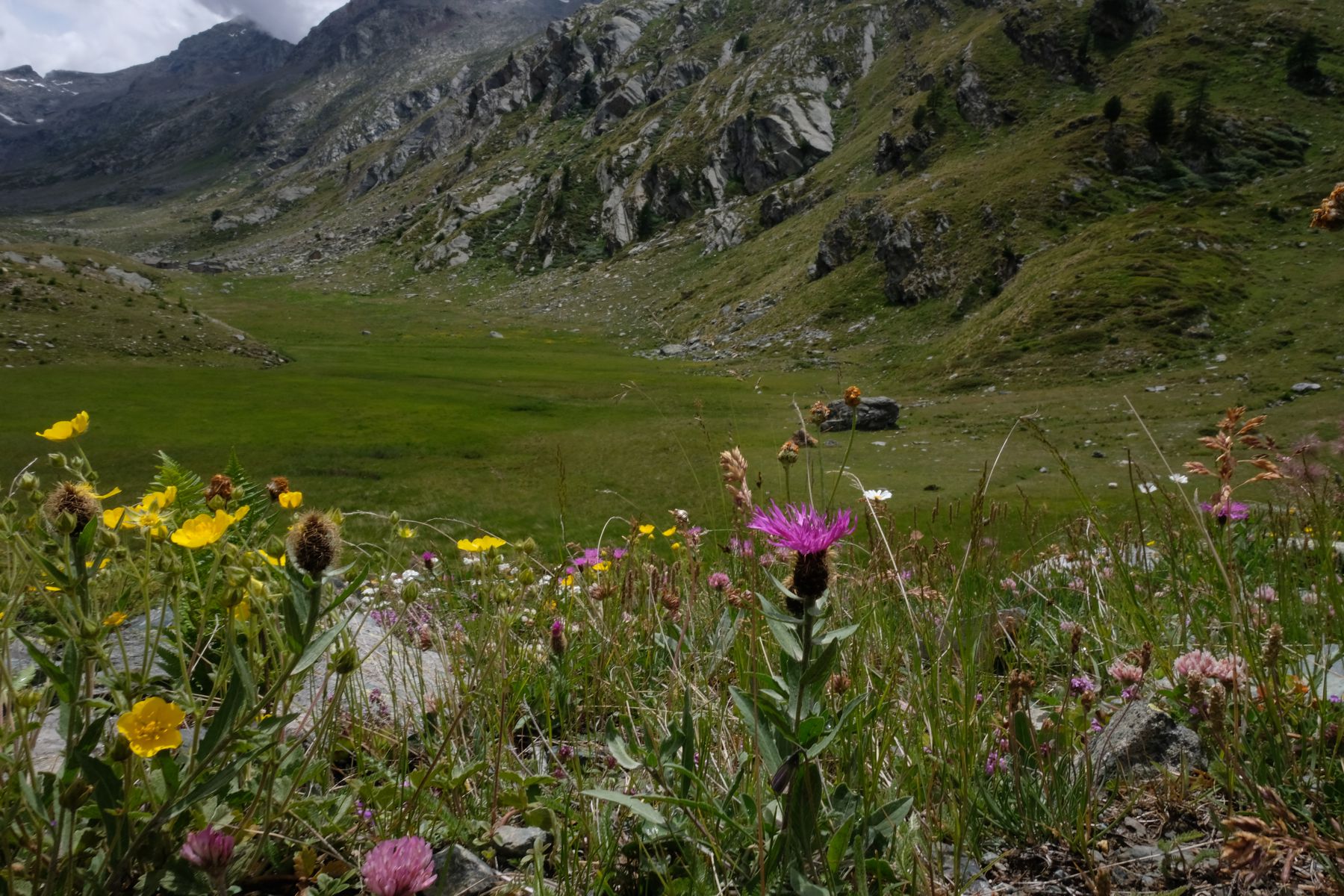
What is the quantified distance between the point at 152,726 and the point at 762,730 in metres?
1.20

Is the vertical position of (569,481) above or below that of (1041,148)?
below

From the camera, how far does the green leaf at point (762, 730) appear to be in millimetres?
1399

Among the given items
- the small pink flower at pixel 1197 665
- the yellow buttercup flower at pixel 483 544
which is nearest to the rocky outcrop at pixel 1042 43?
the small pink flower at pixel 1197 665

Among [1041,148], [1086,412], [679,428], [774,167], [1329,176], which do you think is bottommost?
[1086,412]

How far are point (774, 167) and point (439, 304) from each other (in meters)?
48.1

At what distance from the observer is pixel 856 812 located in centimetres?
167

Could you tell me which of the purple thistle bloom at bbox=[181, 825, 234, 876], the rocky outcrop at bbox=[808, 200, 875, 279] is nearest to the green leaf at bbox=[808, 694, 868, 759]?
the purple thistle bloom at bbox=[181, 825, 234, 876]

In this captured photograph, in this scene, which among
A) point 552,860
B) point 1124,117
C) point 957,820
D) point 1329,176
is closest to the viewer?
point 957,820

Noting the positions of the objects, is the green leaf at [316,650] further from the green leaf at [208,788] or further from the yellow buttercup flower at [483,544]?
the yellow buttercup flower at [483,544]

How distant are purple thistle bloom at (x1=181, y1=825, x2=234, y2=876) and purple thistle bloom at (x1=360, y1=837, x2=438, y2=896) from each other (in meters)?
0.34

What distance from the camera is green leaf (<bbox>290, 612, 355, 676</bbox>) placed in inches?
52.7

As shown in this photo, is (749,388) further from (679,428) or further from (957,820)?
(957,820)

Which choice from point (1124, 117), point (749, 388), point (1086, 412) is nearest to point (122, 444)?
point (749, 388)

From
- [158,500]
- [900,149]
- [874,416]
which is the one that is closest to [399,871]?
[158,500]
